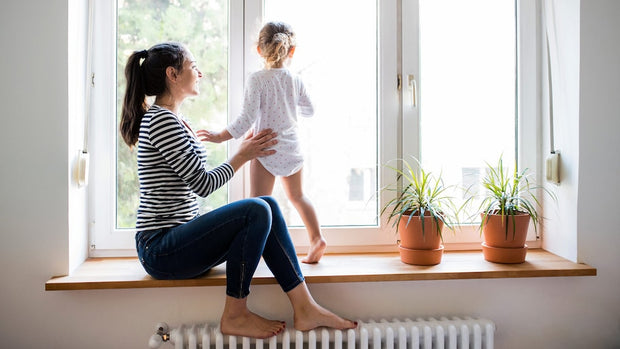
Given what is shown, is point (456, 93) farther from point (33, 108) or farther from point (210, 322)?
point (33, 108)

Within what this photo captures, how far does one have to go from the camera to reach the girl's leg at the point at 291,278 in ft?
5.03

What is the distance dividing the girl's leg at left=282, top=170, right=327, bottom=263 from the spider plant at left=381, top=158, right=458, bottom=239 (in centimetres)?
28

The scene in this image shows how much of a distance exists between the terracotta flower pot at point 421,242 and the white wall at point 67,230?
0.09m

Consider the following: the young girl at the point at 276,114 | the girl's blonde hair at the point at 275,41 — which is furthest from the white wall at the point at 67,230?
the girl's blonde hair at the point at 275,41

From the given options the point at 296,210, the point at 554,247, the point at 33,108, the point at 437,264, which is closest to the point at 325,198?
the point at 296,210

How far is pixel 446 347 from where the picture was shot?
66.5 inches

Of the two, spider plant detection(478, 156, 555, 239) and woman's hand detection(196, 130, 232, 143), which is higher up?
woman's hand detection(196, 130, 232, 143)

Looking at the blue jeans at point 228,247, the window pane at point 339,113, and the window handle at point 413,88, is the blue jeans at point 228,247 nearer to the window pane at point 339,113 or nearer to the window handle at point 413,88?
the window pane at point 339,113

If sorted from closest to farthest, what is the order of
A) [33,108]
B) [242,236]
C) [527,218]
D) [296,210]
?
[242,236] < [33,108] < [527,218] < [296,210]

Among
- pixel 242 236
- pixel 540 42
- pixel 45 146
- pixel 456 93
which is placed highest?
pixel 540 42

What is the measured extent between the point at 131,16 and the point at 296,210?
101 centimetres

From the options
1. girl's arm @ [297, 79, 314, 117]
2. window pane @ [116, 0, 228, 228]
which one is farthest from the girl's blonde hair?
Result: window pane @ [116, 0, 228, 228]

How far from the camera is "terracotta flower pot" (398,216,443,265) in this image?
1735 mm

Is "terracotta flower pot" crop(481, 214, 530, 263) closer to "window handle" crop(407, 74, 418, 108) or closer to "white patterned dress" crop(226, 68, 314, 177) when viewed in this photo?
"window handle" crop(407, 74, 418, 108)
